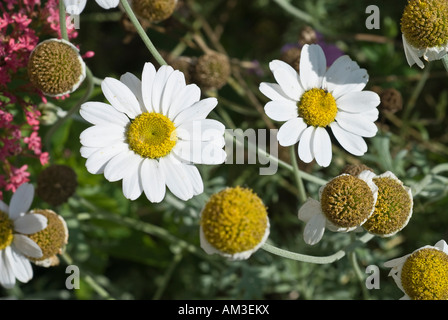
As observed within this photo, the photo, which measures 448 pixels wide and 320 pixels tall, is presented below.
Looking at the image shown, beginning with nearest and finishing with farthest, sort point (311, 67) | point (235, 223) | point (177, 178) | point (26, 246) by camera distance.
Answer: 1. point (235, 223)
2. point (177, 178)
3. point (26, 246)
4. point (311, 67)

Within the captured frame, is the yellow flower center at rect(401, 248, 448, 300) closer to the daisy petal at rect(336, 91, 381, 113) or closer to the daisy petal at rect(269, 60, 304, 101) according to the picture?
the daisy petal at rect(336, 91, 381, 113)

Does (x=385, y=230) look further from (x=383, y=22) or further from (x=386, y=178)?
(x=383, y=22)

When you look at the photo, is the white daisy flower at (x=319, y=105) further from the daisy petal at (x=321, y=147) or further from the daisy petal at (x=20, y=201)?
the daisy petal at (x=20, y=201)

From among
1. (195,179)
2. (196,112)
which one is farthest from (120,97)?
(195,179)

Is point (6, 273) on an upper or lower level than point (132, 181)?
lower

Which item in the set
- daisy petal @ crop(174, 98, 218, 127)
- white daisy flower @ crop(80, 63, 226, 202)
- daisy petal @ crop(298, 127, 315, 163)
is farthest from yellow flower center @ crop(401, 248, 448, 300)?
daisy petal @ crop(174, 98, 218, 127)

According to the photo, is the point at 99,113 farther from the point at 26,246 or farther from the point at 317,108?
the point at 317,108
